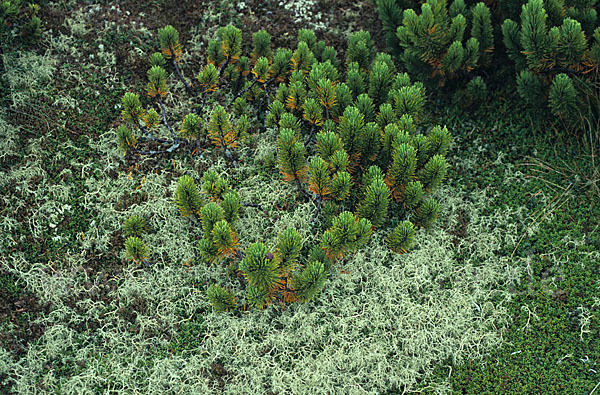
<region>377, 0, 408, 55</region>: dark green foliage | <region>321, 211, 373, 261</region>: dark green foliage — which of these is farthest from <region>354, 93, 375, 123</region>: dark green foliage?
<region>377, 0, 408, 55</region>: dark green foliage

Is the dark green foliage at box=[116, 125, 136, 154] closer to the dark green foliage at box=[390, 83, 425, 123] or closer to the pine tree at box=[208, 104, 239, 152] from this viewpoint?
the pine tree at box=[208, 104, 239, 152]

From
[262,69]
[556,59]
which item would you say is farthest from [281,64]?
[556,59]

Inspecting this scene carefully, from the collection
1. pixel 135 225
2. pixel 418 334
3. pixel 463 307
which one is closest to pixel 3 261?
pixel 135 225

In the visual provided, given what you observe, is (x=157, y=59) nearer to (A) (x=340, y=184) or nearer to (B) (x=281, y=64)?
(B) (x=281, y=64)

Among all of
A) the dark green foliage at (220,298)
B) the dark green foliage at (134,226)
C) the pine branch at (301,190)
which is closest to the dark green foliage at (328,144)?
the pine branch at (301,190)

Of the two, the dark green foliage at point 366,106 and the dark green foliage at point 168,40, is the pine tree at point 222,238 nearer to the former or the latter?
the dark green foliage at point 366,106

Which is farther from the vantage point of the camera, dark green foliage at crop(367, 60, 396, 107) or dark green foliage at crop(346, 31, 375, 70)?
dark green foliage at crop(346, 31, 375, 70)

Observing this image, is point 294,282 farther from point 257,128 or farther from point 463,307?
point 257,128
